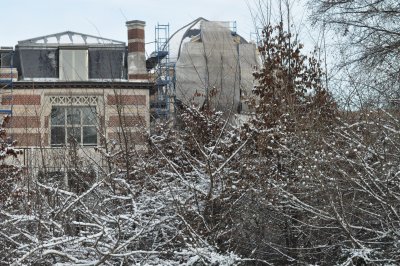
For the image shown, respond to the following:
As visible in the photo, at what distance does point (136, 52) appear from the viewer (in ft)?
98.1

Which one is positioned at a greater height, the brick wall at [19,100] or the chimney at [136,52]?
the chimney at [136,52]

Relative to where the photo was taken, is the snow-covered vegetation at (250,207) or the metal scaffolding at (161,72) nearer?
the snow-covered vegetation at (250,207)

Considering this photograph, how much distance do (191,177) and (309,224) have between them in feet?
5.95

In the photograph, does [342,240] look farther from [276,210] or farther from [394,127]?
[394,127]

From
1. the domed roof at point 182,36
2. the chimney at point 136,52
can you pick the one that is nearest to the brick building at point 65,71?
the chimney at point 136,52

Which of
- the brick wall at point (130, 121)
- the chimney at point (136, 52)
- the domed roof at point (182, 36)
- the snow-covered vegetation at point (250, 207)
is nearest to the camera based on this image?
the snow-covered vegetation at point (250, 207)

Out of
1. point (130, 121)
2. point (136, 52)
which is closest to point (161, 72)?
point (136, 52)

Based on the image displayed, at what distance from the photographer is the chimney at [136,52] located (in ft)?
97.4

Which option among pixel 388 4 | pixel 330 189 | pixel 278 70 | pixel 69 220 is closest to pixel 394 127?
pixel 330 189

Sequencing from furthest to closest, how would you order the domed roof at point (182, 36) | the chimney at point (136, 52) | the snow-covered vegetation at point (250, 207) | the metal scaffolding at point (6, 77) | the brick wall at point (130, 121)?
the domed roof at point (182, 36)
the chimney at point (136, 52)
the metal scaffolding at point (6, 77)
the brick wall at point (130, 121)
the snow-covered vegetation at point (250, 207)

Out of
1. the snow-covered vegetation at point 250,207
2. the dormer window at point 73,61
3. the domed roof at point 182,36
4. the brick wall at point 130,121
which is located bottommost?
the snow-covered vegetation at point 250,207

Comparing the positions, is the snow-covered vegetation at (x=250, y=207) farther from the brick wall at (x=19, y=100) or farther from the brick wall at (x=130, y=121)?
the brick wall at (x=19, y=100)

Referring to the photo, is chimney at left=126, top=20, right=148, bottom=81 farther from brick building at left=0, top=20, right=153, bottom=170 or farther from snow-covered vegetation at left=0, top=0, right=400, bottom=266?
snow-covered vegetation at left=0, top=0, right=400, bottom=266

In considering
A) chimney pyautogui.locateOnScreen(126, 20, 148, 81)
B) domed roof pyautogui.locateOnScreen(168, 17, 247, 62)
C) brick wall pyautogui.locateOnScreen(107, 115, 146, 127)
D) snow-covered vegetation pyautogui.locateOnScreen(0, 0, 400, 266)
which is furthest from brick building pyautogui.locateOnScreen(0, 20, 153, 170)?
snow-covered vegetation pyautogui.locateOnScreen(0, 0, 400, 266)
